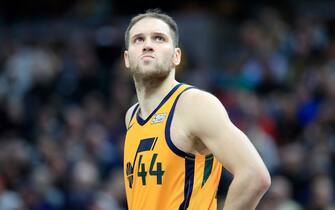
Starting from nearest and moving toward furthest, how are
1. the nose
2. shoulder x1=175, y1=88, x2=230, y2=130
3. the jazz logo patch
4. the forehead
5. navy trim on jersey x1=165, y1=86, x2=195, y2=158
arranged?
shoulder x1=175, y1=88, x2=230, y2=130 < navy trim on jersey x1=165, y1=86, x2=195, y2=158 < the jazz logo patch < the nose < the forehead

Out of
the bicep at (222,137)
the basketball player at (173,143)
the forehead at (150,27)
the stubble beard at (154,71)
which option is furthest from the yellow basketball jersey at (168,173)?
the forehead at (150,27)

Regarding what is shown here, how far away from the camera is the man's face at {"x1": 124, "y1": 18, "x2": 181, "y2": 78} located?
5707 millimetres

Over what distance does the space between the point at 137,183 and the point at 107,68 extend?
34.4 feet

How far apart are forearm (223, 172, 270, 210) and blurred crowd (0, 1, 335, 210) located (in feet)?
17.6

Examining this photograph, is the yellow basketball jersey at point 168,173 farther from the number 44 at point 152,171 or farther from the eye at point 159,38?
the eye at point 159,38

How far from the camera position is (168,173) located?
545cm

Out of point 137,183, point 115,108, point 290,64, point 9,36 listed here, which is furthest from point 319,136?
point 9,36

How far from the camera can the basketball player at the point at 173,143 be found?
5062mm

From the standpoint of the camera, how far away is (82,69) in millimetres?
15602

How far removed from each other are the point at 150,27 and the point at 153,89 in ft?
1.31

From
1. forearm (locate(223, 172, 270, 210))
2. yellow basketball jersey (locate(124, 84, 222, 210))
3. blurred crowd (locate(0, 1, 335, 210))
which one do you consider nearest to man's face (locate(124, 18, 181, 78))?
yellow basketball jersey (locate(124, 84, 222, 210))

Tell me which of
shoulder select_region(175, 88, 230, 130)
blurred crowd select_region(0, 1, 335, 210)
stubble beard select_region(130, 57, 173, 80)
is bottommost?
blurred crowd select_region(0, 1, 335, 210)

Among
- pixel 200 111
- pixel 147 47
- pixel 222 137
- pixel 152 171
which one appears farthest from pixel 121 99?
pixel 222 137

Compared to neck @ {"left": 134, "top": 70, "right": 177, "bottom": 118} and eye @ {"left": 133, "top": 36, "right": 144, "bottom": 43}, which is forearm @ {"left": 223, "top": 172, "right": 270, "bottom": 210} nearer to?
neck @ {"left": 134, "top": 70, "right": 177, "bottom": 118}
